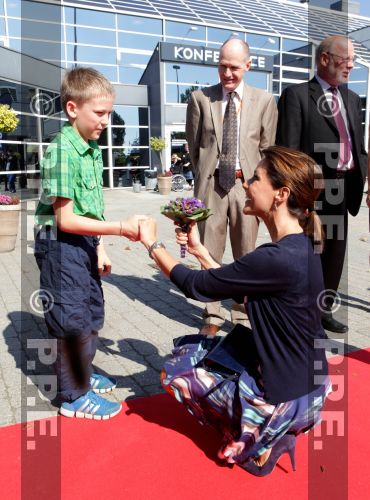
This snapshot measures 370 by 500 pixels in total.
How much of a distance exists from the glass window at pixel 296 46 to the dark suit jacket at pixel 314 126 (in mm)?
26809

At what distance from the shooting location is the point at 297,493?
2.23 metres

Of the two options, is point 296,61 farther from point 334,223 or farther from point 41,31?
A: point 334,223

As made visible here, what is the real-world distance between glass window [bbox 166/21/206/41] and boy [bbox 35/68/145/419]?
977 inches

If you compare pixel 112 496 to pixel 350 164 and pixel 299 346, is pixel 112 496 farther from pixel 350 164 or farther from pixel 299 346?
pixel 350 164

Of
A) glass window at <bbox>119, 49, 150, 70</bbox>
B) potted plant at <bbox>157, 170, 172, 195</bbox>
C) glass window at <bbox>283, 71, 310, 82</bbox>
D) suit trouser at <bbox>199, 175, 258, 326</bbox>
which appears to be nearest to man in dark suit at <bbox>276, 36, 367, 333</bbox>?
suit trouser at <bbox>199, 175, 258, 326</bbox>

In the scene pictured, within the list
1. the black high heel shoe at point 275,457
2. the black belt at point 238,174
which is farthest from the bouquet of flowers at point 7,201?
the black high heel shoe at point 275,457

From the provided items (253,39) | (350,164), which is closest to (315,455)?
(350,164)

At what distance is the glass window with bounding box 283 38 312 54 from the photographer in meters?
28.0

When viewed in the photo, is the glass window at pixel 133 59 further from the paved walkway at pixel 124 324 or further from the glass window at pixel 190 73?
the paved walkway at pixel 124 324

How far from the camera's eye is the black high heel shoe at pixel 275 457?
234 cm

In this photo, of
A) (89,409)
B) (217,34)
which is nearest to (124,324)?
(89,409)

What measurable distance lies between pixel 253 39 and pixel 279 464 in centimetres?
2814

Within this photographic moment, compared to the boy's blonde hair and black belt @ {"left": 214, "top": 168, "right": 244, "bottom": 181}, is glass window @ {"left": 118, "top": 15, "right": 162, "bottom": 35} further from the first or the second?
the boy's blonde hair

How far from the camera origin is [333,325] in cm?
431
